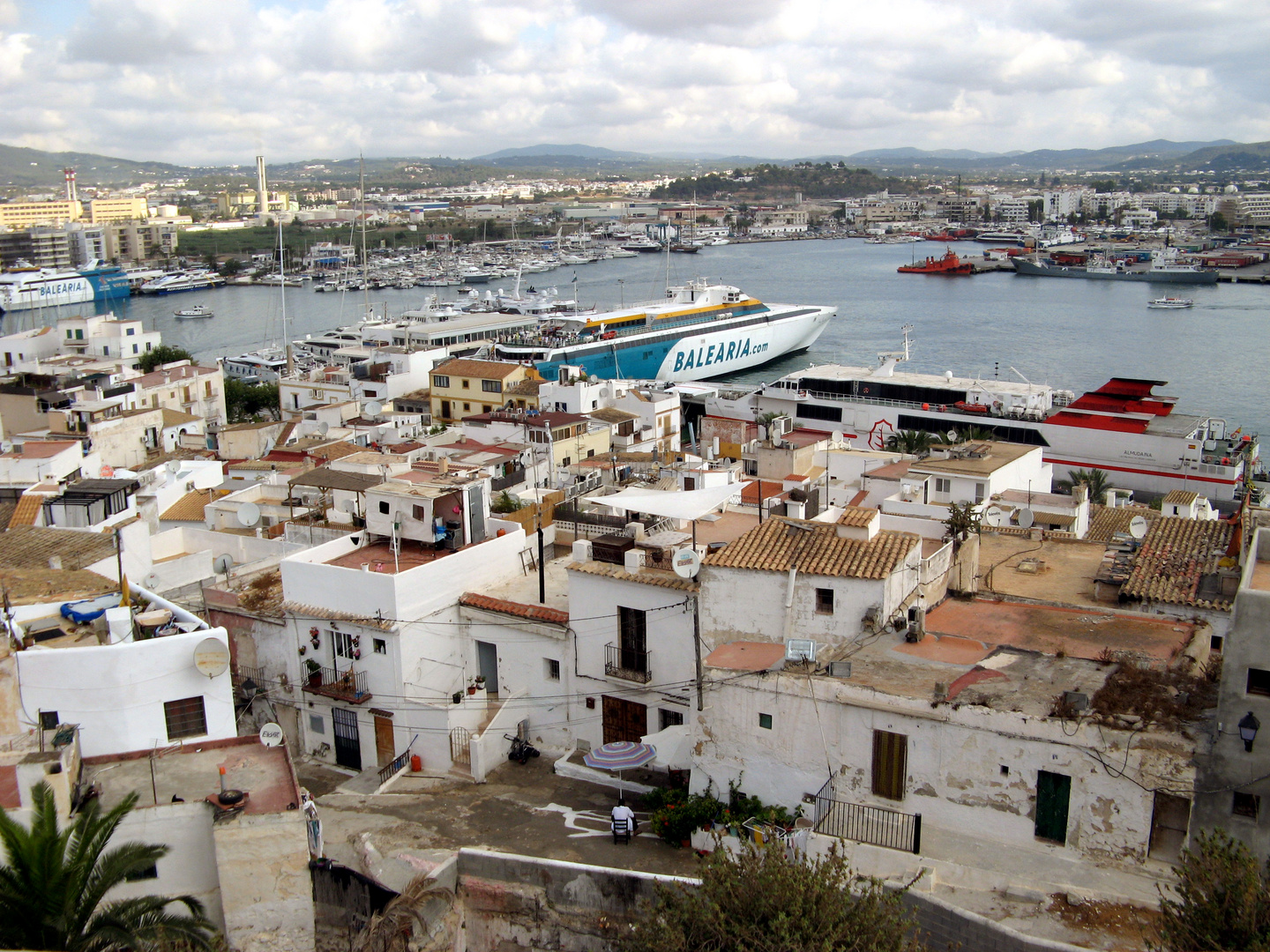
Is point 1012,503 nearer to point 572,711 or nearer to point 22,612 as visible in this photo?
point 572,711

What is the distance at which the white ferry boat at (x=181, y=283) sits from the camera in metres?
109

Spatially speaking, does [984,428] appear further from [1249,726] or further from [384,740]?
[1249,726]

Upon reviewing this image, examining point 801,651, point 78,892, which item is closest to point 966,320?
point 801,651

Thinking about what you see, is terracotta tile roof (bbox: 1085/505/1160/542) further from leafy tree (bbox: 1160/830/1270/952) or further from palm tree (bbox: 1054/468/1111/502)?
leafy tree (bbox: 1160/830/1270/952)

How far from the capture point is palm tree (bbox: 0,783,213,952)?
682 centimetres

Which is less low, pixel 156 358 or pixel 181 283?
pixel 181 283

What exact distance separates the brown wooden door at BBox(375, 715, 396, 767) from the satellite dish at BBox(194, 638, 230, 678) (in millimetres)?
3521

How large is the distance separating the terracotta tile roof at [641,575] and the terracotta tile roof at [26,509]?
10528 millimetres

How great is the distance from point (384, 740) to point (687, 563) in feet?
15.9

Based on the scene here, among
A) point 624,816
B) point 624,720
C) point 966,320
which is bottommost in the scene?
point 966,320

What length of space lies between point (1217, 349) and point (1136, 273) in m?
43.9

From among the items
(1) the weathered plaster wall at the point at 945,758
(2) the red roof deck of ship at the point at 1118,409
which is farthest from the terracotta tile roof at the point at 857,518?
(2) the red roof deck of ship at the point at 1118,409

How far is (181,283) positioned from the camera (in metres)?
112

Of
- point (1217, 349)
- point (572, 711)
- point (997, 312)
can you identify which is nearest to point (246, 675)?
point (572, 711)
